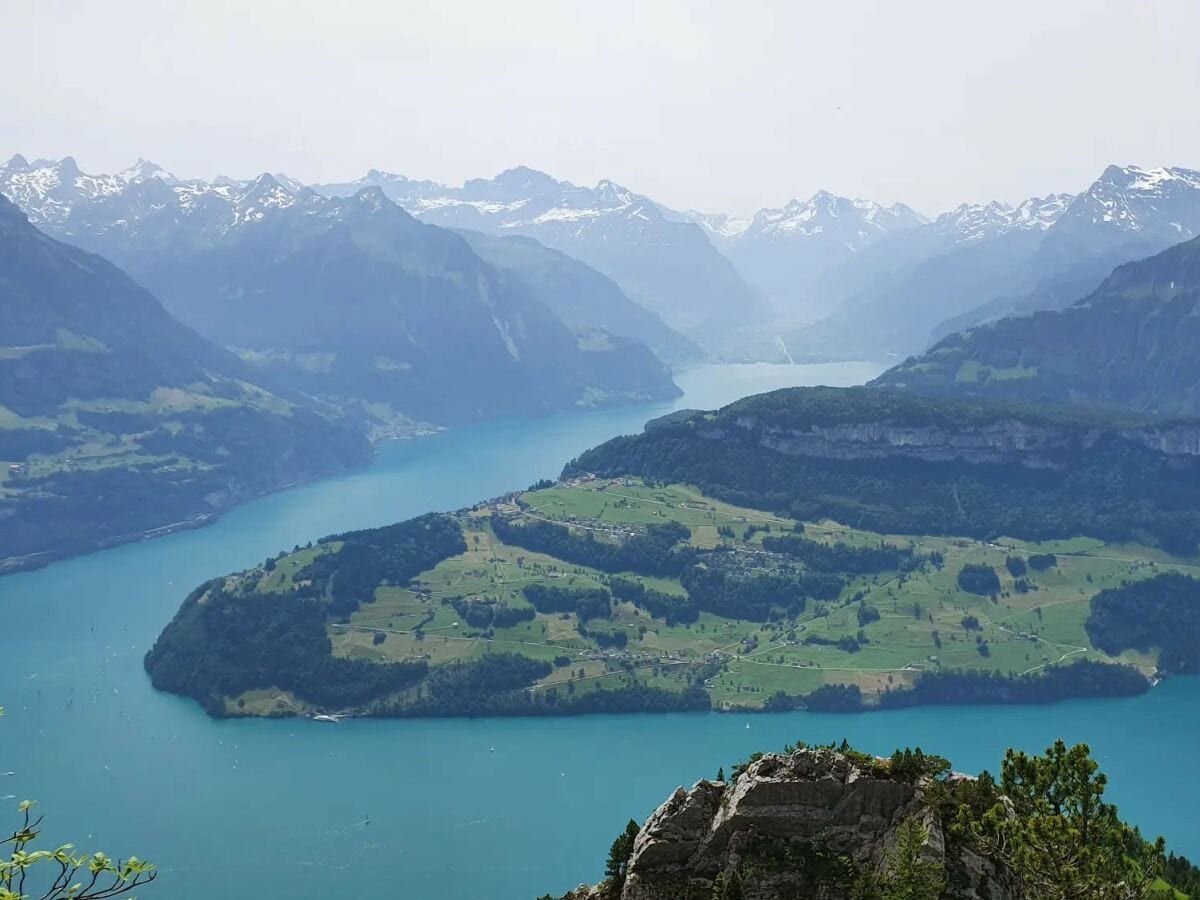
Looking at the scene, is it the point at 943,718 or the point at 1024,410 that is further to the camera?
the point at 1024,410

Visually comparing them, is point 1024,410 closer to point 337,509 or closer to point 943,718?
point 943,718

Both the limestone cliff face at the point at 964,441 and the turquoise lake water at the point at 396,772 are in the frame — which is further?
the limestone cliff face at the point at 964,441

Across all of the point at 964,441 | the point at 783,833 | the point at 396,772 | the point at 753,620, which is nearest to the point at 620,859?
the point at 783,833

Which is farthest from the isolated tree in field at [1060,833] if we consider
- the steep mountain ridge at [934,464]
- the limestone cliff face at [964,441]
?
the limestone cliff face at [964,441]

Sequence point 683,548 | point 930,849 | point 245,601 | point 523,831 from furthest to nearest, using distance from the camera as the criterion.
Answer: point 683,548
point 245,601
point 523,831
point 930,849

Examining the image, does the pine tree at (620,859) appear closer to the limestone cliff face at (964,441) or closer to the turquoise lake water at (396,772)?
the turquoise lake water at (396,772)

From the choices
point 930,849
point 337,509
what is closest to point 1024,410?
point 337,509
